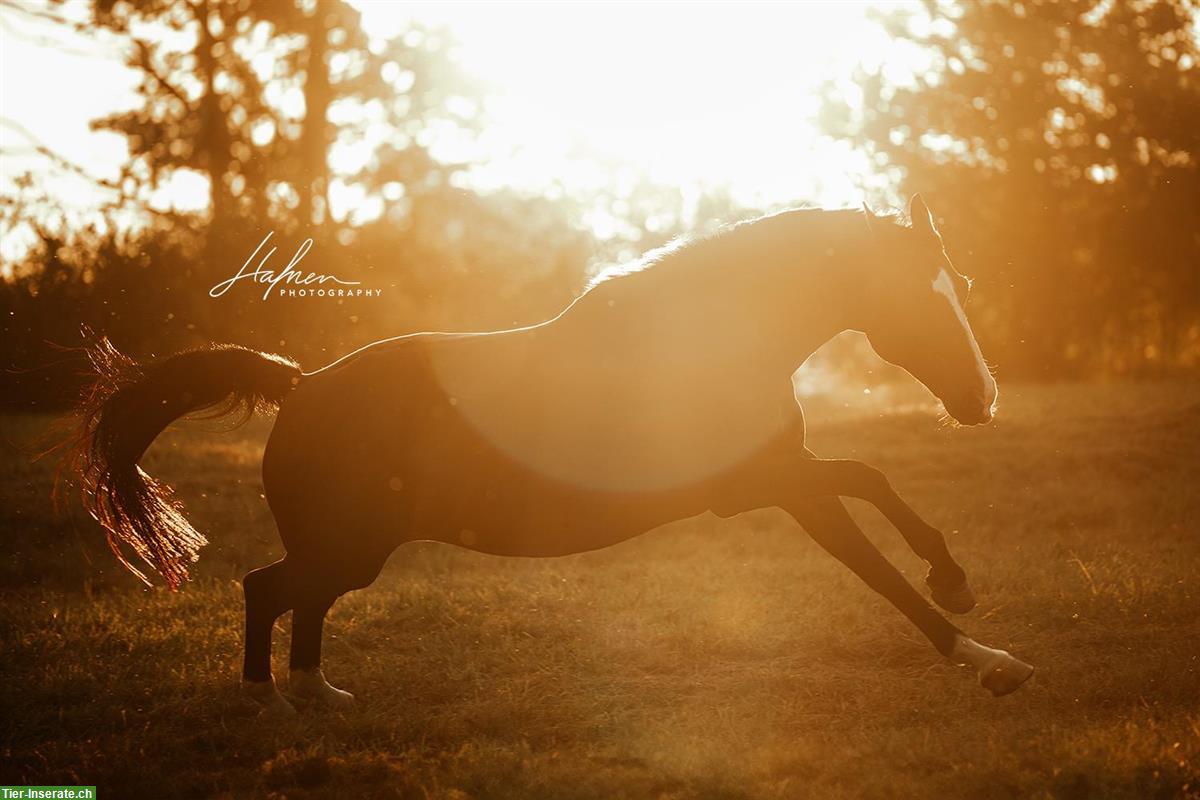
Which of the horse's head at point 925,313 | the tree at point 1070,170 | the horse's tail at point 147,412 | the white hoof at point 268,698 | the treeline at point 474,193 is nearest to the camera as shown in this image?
the white hoof at point 268,698

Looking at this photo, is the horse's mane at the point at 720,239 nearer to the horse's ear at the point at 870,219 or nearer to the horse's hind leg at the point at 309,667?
the horse's ear at the point at 870,219

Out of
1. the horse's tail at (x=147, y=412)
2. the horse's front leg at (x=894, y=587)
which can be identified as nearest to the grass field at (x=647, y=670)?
the horse's front leg at (x=894, y=587)

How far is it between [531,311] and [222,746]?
15475 millimetres

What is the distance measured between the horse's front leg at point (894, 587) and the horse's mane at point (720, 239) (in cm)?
139

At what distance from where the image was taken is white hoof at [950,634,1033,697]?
17.2 ft

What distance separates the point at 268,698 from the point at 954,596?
3568 mm

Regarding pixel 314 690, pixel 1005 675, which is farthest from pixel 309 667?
pixel 1005 675

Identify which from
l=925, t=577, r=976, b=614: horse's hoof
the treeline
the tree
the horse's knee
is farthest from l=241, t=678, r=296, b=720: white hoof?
the tree

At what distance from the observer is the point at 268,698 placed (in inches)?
229

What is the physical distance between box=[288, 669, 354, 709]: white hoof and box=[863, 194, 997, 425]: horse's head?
339 centimetres

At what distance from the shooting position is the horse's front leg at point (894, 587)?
5297 mm

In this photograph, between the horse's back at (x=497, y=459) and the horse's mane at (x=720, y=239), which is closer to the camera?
the horse's back at (x=497, y=459)

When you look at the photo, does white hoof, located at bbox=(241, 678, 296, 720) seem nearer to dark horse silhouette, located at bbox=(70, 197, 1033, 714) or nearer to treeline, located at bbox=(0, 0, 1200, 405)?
dark horse silhouette, located at bbox=(70, 197, 1033, 714)

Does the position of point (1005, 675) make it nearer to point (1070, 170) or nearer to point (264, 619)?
point (264, 619)
